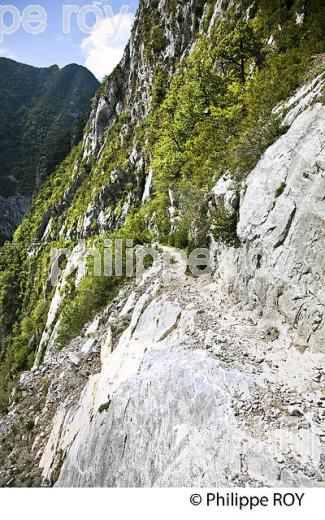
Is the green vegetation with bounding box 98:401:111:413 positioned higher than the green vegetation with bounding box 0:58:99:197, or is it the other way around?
the green vegetation with bounding box 0:58:99:197

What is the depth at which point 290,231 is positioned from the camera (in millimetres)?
8555

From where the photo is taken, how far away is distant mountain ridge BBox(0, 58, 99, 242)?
4386 inches

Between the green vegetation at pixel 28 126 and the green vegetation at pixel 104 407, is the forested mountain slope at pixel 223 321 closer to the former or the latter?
the green vegetation at pixel 104 407

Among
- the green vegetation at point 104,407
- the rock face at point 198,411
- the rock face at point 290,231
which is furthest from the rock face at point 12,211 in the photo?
the rock face at point 290,231

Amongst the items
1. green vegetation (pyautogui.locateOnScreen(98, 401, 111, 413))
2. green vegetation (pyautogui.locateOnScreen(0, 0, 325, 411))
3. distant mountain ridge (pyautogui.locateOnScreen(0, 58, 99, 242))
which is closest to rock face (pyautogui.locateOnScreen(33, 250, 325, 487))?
green vegetation (pyautogui.locateOnScreen(98, 401, 111, 413))

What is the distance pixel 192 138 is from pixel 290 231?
17118 mm

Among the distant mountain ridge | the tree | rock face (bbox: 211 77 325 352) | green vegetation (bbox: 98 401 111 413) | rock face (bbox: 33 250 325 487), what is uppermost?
the distant mountain ridge

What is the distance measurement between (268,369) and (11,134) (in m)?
187

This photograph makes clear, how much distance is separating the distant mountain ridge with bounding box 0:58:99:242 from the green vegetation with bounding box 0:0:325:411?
59.6 m

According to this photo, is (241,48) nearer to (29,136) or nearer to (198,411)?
(198,411)

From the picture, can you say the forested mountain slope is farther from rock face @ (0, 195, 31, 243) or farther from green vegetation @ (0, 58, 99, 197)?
rock face @ (0, 195, 31, 243)
